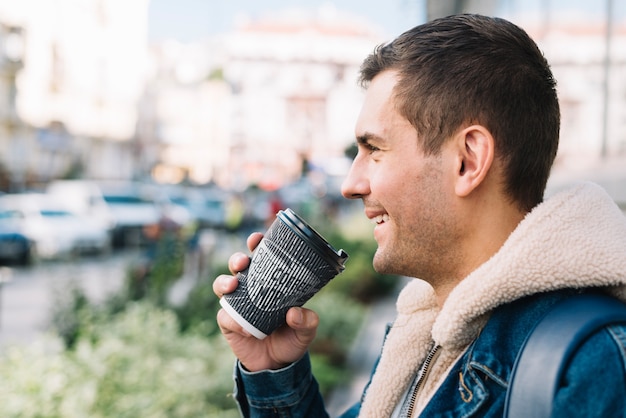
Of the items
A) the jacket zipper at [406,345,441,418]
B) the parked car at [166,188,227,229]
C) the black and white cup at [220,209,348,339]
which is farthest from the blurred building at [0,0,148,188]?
the jacket zipper at [406,345,441,418]

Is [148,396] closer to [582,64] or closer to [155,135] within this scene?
[582,64]

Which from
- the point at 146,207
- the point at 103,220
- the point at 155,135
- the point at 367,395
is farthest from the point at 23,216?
the point at 155,135

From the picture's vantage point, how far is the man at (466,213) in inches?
46.5

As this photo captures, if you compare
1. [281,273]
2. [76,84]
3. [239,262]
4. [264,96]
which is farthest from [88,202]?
[264,96]

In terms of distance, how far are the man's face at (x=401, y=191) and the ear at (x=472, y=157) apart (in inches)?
1.0

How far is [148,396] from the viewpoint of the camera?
12.9 feet

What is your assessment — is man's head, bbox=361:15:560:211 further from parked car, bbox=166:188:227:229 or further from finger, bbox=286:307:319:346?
parked car, bbox=166:188:227:229

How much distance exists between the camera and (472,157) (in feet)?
4.37

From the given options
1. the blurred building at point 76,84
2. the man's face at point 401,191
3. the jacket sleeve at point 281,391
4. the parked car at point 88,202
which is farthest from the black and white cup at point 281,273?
the blurred building at point 76,84

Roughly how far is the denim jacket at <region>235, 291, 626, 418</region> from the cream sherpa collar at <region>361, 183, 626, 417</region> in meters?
0.04

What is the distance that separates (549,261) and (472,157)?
0.88 feet

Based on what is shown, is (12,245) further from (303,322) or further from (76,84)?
(76,84)

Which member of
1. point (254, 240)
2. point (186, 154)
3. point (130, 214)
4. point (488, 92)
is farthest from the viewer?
point (186, 154)

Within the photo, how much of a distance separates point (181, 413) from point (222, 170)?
63.7 m
